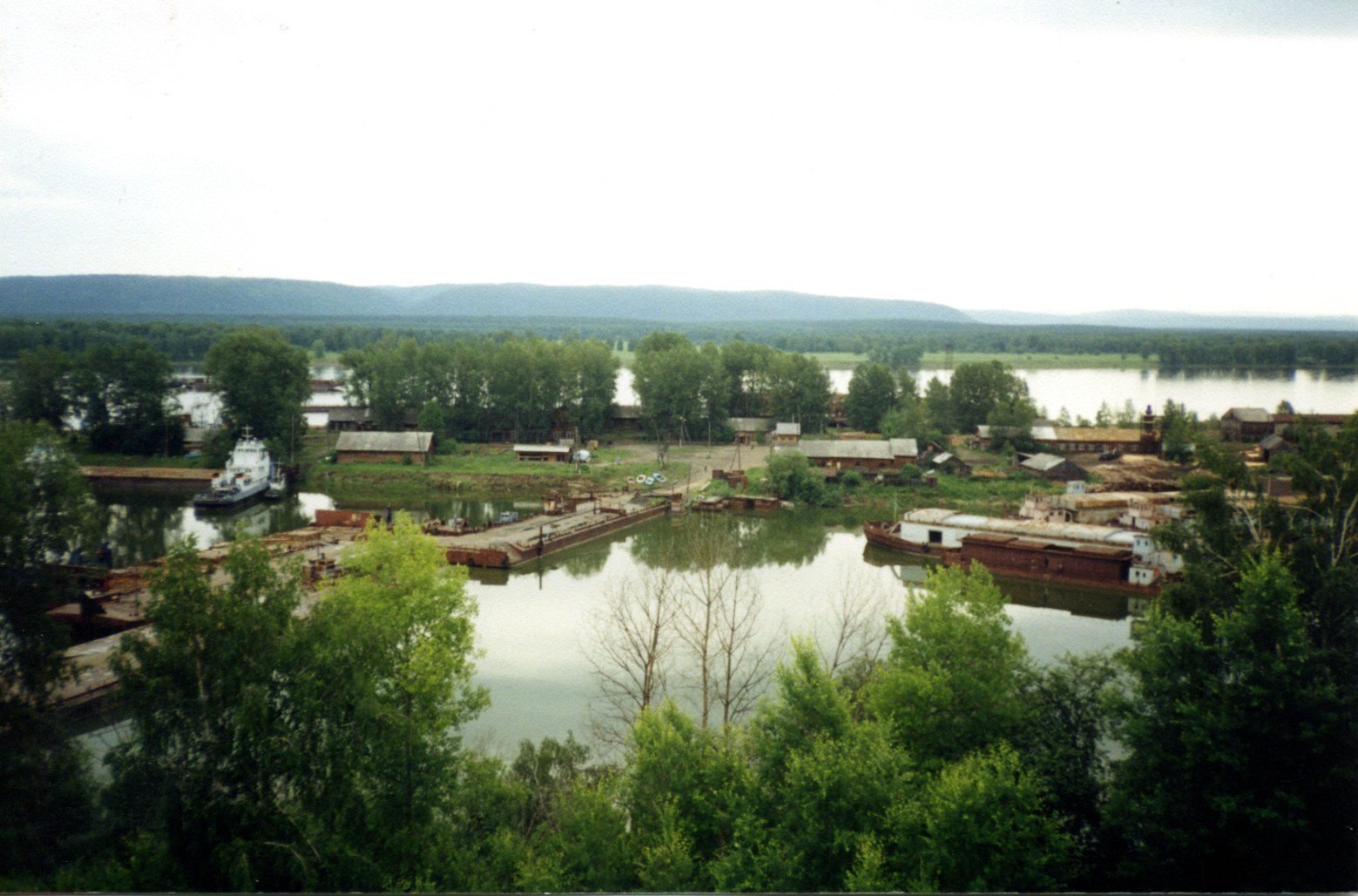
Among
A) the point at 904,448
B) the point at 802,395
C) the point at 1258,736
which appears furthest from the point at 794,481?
the point at 1258,736

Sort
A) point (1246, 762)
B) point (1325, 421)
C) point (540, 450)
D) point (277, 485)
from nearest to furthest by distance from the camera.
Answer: point (1246, 762), point (1325, 421), point (277, 485), point (540, 450)

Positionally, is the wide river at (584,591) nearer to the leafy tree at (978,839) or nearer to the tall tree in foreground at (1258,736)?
the tall tree in foreground at (1258,736)

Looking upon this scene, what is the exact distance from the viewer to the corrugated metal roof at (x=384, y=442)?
999 cm

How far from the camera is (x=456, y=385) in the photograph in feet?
53.9

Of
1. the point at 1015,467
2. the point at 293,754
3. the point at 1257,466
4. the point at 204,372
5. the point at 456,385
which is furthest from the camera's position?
the point at 456,385

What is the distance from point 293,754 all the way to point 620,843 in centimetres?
118

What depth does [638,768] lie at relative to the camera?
3.30 m

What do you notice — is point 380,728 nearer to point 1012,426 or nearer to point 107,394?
point 107,394

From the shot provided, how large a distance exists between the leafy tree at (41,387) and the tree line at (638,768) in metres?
0.97

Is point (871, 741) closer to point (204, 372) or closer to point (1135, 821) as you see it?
point (1135, 821)

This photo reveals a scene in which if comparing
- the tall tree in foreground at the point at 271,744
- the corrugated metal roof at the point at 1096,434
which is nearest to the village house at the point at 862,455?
the corrugated metal roof at the point at 1096,434

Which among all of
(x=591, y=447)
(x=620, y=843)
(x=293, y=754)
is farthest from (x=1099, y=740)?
(x=591, y=447)

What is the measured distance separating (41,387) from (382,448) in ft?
22.4

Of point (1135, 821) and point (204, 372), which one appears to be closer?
point (1135, 821)
